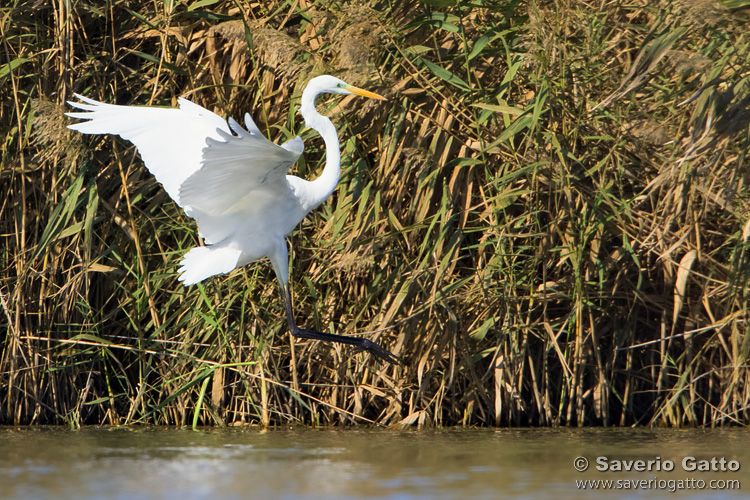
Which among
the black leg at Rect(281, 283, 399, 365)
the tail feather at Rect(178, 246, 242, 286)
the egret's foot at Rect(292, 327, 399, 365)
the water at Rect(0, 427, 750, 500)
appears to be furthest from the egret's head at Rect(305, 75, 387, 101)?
the water at Rect(0, 427, 750, 500)

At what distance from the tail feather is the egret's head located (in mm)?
772

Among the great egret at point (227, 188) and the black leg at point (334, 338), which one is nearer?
the great egret at point (227, 188)

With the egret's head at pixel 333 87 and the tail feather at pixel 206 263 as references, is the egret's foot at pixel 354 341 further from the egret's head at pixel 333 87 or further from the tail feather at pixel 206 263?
the egret's head at pixel 333 87

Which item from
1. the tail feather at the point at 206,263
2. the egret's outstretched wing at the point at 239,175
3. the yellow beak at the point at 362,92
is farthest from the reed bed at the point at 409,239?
the egret's outstretched wing at the point at 239,175

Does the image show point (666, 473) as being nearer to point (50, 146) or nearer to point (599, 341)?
point (599, 341)

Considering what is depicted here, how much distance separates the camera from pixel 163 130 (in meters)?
4.14

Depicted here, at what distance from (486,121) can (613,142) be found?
580 mm

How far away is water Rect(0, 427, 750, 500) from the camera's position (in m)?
2.88

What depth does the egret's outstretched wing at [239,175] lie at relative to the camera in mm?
3369

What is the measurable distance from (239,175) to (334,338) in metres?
0.88

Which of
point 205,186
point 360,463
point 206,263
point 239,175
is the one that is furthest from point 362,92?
point 360,463

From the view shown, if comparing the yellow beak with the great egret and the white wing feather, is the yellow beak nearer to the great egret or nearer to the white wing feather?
the great egret

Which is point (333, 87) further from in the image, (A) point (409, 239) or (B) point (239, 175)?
(A) point (409, 239)

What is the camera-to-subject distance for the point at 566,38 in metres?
4.09
